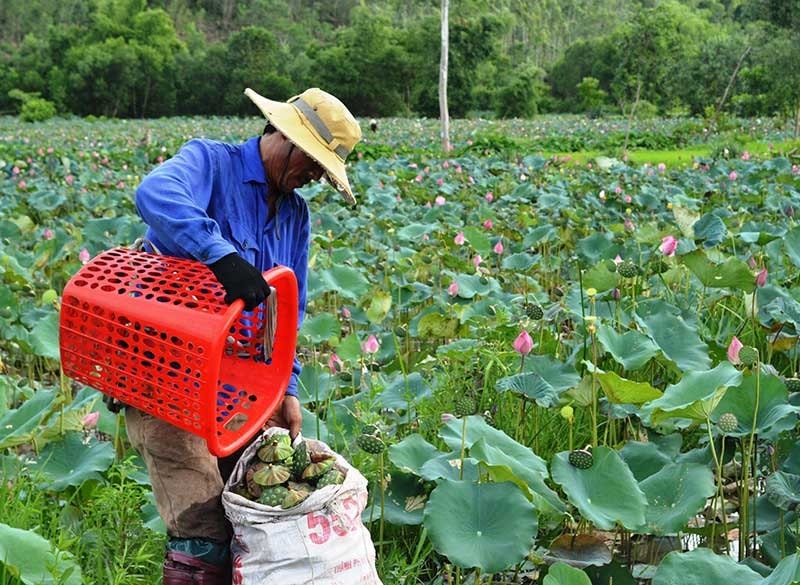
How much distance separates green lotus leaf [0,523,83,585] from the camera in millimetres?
1565

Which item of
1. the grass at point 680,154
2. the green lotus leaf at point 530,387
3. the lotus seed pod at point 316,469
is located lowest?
the grass at point 680,154

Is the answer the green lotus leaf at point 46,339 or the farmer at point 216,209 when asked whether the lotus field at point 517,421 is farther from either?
the farmer at point 216,209

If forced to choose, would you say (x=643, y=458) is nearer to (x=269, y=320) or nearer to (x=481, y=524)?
(x=481, y=524)

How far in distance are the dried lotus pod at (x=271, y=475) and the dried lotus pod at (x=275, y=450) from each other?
31 mm

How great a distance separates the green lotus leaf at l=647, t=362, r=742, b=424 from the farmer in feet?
2.61

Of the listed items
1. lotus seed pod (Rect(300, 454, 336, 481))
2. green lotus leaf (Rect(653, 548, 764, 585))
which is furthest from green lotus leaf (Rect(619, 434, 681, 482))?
lotus seed pod (Rect(300, 454, 336, 481))

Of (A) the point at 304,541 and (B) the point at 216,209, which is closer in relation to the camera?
(A) the point at 304,541

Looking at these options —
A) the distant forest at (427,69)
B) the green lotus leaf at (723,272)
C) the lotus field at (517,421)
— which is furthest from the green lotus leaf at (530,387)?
the distant forest at (427,69)

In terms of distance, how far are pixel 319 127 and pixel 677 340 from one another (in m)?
1.20

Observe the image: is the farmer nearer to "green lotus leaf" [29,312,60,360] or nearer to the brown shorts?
the brown shorts

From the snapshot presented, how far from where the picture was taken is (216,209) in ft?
6.05

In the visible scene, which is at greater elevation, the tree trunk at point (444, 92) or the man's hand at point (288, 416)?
the man's hand at point (288, 416)

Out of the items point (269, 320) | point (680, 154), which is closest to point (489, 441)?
point (269, 320)

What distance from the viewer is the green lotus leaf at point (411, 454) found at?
189cm
